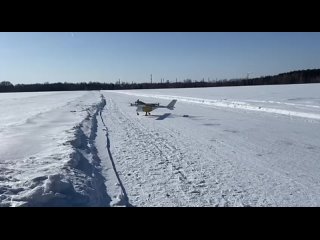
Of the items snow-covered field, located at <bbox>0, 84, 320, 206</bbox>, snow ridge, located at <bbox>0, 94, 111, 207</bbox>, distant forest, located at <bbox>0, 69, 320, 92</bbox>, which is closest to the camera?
snow ridge, located at <bbox>0, 94, 111, 207</bbox>

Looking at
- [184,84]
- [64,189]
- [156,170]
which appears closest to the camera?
[64,189]

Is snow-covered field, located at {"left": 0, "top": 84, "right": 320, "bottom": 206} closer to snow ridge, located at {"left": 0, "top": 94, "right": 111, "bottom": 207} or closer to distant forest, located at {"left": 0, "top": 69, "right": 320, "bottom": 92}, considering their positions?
snow ridge, located at {"left": 0, "top": 94, "right": 111, "bottom": 207}

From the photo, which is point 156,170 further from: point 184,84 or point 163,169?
point 184,84

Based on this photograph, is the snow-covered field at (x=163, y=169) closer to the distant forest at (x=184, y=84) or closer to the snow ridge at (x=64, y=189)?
the snow ridge at (x=64, y=189)

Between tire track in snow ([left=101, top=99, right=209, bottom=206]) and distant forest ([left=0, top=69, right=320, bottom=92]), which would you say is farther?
distant forest ([left=0, top=69, right=320, bottom=92])

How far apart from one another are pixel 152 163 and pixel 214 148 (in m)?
2.42

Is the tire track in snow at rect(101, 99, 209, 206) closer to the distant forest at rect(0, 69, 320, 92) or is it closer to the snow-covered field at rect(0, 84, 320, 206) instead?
the snow-covered field at rect(0, 84, 320, 206)

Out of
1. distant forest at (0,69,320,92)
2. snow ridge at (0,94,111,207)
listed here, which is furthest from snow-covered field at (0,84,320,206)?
distant forest at (0,69,320,92)

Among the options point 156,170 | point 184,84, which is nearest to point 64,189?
point 156,170

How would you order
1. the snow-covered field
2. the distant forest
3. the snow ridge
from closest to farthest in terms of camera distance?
the snow ridge → the snow-covered field → the distant forest

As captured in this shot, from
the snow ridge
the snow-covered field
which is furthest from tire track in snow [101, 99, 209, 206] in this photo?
the snow ridge
